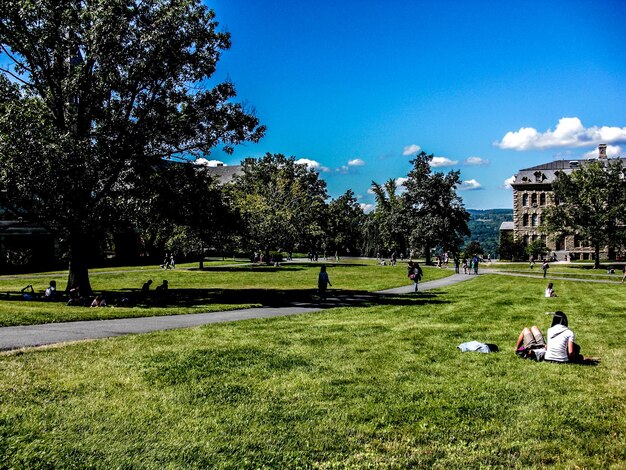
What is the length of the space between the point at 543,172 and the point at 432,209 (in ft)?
119

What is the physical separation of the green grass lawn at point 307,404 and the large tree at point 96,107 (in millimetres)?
Answer: 10270

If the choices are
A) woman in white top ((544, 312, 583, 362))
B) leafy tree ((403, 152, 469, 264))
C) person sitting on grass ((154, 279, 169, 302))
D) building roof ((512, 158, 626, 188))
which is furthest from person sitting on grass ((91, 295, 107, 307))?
building roof ((512, 158, 626, 188))

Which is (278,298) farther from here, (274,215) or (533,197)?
(533,197)

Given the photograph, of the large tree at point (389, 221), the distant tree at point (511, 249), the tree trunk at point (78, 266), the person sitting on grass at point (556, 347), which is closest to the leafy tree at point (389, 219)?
the large tree at point (389, 221)

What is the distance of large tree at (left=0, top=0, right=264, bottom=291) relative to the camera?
64.3 ft

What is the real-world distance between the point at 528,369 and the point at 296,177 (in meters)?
82.2

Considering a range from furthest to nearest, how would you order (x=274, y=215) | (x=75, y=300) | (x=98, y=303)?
(x=274, y=215)
(x=75, y=300)
(x=98, y=303)

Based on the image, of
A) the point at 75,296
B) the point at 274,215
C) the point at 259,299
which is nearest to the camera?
the point at 75,296

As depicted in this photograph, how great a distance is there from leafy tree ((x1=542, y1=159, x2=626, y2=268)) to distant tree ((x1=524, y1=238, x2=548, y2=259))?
1342 centimetres

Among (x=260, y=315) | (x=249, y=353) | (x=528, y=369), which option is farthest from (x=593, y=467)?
(x=260, y=315)

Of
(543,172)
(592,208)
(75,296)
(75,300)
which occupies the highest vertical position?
(543,172)

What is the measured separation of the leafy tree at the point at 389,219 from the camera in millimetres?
64062

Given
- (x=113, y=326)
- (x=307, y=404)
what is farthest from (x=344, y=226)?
(x=307, y=404)

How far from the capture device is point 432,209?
62531 millimetres
